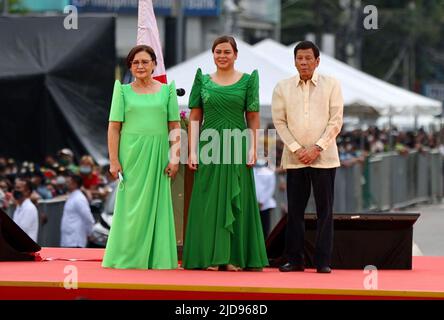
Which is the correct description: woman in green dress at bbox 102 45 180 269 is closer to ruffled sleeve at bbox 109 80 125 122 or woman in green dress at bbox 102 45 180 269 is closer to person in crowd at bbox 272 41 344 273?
ruffled sleeve at bbox 109 80 125 122

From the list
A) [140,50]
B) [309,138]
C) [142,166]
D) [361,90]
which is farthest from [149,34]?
[361,90]

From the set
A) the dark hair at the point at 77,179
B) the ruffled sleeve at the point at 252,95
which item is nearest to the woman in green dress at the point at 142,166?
the ruffled sleeve at the point at 252,95

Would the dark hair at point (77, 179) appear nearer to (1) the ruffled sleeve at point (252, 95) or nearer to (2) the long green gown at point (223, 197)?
(2) the long green gown at point (223, 197)

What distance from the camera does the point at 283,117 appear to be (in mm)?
11500

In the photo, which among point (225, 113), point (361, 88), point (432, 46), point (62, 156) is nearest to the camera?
point (225, 113)

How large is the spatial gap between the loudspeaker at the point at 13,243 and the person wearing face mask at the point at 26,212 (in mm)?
4876

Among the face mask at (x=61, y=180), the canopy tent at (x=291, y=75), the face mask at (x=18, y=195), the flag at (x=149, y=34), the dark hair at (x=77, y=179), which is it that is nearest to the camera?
the flag at (x=149, y=34)

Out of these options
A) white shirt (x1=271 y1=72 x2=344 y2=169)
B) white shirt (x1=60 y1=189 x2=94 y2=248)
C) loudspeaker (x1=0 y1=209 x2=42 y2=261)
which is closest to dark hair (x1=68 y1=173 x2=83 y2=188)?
white shirt (x1=60 y1=189 x2=94 y2=248)

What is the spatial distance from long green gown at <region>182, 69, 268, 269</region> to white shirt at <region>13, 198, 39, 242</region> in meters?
6.13

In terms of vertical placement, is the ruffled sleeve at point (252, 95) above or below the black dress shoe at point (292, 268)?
above

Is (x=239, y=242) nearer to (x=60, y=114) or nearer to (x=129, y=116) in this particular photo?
(x=129, y=116)

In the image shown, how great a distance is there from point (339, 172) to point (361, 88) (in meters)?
5.24

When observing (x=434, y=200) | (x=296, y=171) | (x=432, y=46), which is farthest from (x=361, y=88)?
(x=432, y=46)

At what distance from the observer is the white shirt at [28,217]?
57.0ft
